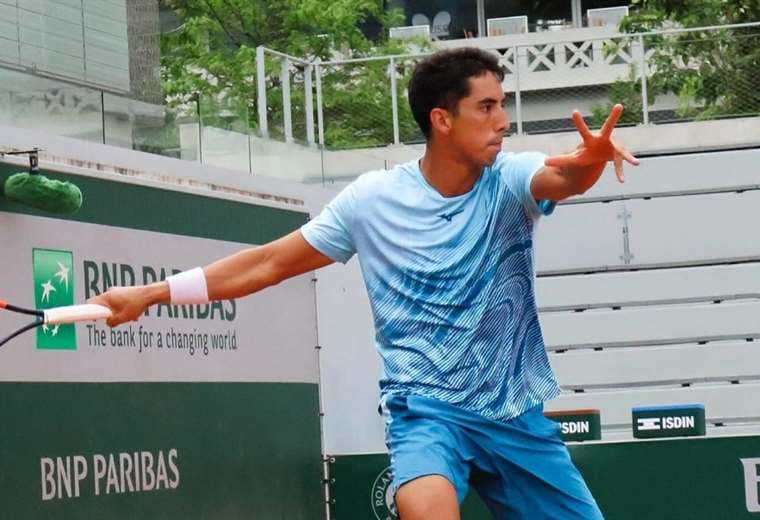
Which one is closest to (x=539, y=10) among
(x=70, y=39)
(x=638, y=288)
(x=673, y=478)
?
(x=638, y=288)

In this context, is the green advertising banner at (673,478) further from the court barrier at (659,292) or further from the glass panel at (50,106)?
the court barrier at (659,292)

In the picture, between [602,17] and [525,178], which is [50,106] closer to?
[525,178]

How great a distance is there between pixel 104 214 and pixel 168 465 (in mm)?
1598

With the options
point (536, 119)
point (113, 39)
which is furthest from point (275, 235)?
point (536, 119)

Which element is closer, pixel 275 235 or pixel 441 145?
pixel 441 145

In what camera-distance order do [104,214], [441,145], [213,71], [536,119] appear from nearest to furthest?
[441,145] → [104,214] → [536,119] → [213,71]

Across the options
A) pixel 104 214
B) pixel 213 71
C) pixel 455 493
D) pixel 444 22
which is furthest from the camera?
pixel 444 22

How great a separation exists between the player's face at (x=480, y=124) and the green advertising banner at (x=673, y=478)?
613cm

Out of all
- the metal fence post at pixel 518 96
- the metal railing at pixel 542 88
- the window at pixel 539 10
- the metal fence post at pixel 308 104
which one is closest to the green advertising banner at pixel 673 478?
the metal railing at pixel 542 88

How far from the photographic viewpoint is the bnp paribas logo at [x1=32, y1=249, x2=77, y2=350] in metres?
8.94

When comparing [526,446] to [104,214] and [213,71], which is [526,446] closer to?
[104,214]

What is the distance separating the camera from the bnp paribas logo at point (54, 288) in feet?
29.3

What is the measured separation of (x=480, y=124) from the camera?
16.5 feet

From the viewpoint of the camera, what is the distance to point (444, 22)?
3791 cm
